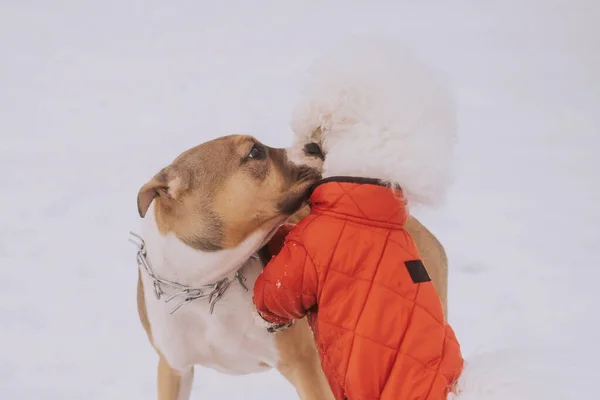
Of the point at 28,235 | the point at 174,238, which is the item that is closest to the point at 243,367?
the point at 174,238

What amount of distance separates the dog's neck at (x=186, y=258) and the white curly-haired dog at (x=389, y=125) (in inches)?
18.0

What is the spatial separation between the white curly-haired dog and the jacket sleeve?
335 mm

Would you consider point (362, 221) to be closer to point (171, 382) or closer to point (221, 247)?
point (221, 247)

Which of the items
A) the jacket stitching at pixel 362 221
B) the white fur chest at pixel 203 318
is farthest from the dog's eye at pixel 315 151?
the white fur chest at pixel 203 318

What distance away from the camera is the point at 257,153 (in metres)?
2.71

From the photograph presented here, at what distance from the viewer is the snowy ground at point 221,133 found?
395 centimetres

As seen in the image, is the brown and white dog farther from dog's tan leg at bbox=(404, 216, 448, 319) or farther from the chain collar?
dog's tan leg at bbox=(404, 216, 448, 319)

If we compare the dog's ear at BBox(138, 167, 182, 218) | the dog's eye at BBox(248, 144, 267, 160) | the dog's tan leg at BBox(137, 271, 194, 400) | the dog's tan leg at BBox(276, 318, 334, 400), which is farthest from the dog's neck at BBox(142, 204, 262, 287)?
the dog's tan leg at BBox(137, 271, 194, 400)

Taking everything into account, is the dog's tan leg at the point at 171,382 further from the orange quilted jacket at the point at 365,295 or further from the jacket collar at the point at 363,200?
the jacket collar at the point at 363,200

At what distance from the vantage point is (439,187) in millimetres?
2369

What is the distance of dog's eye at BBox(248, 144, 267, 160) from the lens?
8.86ft

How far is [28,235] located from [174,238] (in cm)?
282

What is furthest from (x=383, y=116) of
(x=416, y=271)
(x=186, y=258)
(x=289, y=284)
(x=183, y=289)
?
(x=183, y=289)

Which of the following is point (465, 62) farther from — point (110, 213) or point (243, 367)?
point (243, 367)
